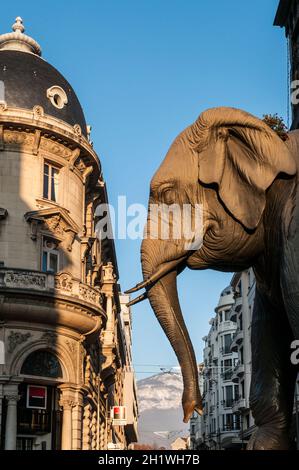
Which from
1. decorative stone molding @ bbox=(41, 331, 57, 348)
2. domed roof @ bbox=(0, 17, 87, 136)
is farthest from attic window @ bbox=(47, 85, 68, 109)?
decorative stone molding @ bbox=(41, 331, 57, 348)

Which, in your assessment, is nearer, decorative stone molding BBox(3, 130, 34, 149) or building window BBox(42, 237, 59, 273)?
decorative stone molding BBox(3, 130, 34, 149)

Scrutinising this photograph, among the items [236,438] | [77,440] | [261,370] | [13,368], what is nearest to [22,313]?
[13,368]

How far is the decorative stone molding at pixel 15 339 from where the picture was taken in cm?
2977

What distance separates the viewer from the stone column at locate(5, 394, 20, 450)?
29.1m

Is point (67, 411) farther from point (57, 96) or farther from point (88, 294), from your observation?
point (57, 96)

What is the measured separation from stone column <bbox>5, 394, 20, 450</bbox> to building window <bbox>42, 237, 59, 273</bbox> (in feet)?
18.5

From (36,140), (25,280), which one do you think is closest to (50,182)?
(36,140)

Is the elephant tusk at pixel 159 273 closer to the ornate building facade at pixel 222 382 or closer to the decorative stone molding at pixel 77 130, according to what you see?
the decorative stone molding at pixel 77 130

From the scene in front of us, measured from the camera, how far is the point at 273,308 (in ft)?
15.9

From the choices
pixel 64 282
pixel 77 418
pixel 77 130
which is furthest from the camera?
pixel 77 130

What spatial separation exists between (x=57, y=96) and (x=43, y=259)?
769 centimetres

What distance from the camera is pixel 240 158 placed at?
4445 millimetres

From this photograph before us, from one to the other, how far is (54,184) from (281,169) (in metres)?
30.0

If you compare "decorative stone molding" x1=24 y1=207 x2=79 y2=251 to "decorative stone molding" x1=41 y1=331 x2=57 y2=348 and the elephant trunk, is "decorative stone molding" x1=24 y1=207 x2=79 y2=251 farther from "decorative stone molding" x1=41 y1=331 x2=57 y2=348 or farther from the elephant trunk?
the elephant trunk
